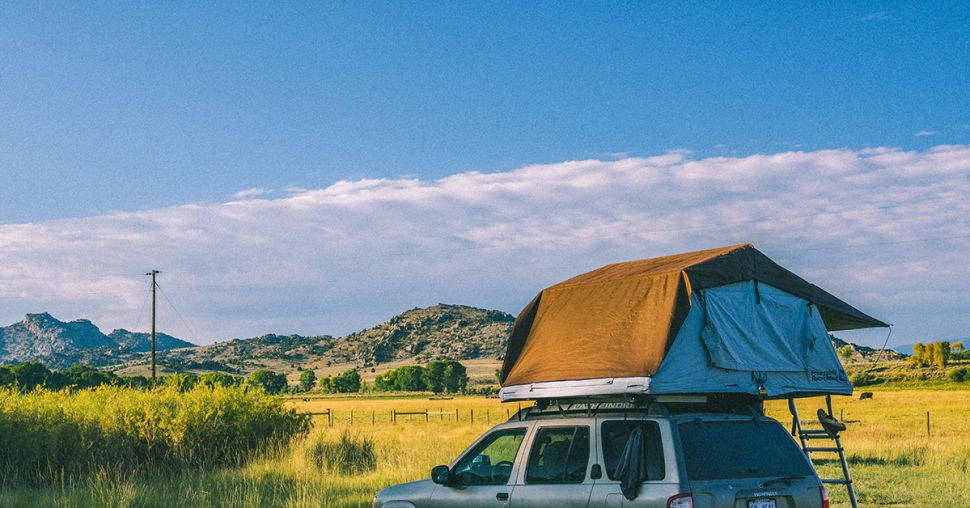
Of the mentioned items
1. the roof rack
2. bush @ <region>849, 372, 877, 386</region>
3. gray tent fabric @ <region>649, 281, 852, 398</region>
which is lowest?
bush @ <region>849, 372, 877, 386</region>

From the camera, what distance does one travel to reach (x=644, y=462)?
7383 mm

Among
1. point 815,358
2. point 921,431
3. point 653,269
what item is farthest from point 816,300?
point 921,431

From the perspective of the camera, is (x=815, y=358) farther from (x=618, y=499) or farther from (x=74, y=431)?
(x=74, y=431)

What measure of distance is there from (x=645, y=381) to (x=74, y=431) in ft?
55.6

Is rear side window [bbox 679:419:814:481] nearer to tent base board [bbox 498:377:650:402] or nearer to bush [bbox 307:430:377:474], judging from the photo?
tent base board [bbox 498:377:650:402]

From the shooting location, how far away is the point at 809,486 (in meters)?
7.66

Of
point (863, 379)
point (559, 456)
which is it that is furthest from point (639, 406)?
point (863, 379)

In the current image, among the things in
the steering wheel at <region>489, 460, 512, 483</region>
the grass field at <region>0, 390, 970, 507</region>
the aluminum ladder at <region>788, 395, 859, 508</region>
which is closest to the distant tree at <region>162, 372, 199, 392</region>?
the grass field at <region>0, 390, 970, 507</region>

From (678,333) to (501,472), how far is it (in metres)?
2.13

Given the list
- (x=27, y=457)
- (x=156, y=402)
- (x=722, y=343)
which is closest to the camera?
(x=722, y=343)

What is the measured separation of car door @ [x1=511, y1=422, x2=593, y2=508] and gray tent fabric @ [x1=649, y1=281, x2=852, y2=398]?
2.84 feet

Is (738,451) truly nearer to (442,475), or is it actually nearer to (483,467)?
(483,467)

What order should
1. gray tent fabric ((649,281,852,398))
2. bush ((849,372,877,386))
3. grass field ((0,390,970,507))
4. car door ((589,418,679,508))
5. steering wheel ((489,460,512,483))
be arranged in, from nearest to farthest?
car door ((589,418,679,508))
steering wheel ((489,460,512,483))
gray tent fabric ((649,281,852,398))
grass field ((0,390,970,507))
bush ((849,372,877,386))

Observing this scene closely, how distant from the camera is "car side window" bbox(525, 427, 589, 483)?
795 cm
